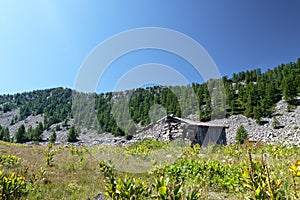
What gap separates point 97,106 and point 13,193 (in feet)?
351

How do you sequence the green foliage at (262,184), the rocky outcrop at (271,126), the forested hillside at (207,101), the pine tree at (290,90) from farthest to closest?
the forested hillside at (207,101)
the pine tree at (290,90)
the rocky outcrop at (271,126)
the green foliage at (262,184)

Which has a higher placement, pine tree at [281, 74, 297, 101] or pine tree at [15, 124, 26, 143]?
pine tree at [281, 74, 297, 101]

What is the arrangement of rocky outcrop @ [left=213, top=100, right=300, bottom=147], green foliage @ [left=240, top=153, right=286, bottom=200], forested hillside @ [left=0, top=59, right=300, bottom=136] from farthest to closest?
1. forested hillside @ [left=0, top=59, right=300, bottom=136]
2. rocky outcrop @ [left=213, top=100, right=300, bottom=147]
3. green foliage @ [left=240, top=153, right=286, bottom=200]

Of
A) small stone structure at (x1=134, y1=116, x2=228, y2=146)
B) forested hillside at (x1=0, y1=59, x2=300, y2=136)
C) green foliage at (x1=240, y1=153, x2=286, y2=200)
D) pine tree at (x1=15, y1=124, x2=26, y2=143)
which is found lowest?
pine tree at (x1=15, y1=124, x2=26, y2=143)

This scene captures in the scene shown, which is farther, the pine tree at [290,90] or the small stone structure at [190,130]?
the pine tree at [290,90]

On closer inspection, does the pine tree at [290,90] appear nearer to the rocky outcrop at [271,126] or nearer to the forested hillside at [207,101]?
the forested hillside at [207,101]

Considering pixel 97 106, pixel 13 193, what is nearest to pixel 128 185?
pixel 13 193

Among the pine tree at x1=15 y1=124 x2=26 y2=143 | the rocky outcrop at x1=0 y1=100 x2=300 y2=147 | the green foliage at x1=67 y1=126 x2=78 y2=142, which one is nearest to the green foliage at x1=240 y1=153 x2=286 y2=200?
the rocky outcrop at x1=0 y1=100 x2=300 y2=147

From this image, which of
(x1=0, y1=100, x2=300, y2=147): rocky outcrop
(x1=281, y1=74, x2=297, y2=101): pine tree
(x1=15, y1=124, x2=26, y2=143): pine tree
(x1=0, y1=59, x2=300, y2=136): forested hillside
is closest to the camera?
(x1=0, y1=100, x2=300, y2=147): rocky outcrop

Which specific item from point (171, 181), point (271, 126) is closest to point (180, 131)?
point (171, 181)

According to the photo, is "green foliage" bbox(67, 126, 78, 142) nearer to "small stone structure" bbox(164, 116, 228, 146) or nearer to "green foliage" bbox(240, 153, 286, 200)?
"small stone structure" bbox(164, 116, 228, 146)

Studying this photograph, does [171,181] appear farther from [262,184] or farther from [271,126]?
[271,126]

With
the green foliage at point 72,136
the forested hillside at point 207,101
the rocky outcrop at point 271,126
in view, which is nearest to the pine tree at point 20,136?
the green foliage at point 72,136

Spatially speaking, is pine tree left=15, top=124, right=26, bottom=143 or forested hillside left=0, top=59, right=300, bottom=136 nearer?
forested hillside left=0, top=59, right=300, bottom=136
